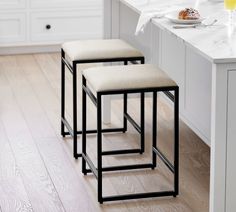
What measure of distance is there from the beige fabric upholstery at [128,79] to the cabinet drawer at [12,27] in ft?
9.20

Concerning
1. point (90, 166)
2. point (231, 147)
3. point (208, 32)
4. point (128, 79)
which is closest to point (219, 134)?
point (231, 147)

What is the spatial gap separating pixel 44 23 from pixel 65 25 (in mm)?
185

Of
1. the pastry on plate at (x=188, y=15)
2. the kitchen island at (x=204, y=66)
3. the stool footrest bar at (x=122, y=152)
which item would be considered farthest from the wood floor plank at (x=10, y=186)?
the pastry on plate at (x=188, y=15)

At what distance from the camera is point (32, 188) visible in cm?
375

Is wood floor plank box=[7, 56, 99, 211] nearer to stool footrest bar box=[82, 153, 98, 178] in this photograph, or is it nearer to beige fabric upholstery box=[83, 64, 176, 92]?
stool footrest bar box=[82, 153, 98, 178]

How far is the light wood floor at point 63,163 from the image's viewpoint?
3584mm

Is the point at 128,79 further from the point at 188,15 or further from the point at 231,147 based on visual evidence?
the point at 231,147

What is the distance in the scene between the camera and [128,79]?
3.54 metres

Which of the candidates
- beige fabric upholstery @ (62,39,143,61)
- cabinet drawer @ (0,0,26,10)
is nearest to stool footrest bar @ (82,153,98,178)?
beige fabric upholstery @ (62,39,143,61)

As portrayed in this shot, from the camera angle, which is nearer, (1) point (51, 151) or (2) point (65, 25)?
(1) point (51, 151)

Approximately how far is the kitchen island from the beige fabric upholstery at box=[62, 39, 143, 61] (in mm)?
235

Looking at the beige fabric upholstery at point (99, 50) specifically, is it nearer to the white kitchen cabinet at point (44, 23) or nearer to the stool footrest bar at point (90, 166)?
the stool footrest bar at point (90, 166)

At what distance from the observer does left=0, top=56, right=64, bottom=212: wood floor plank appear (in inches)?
142

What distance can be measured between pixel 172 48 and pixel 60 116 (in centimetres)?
87
